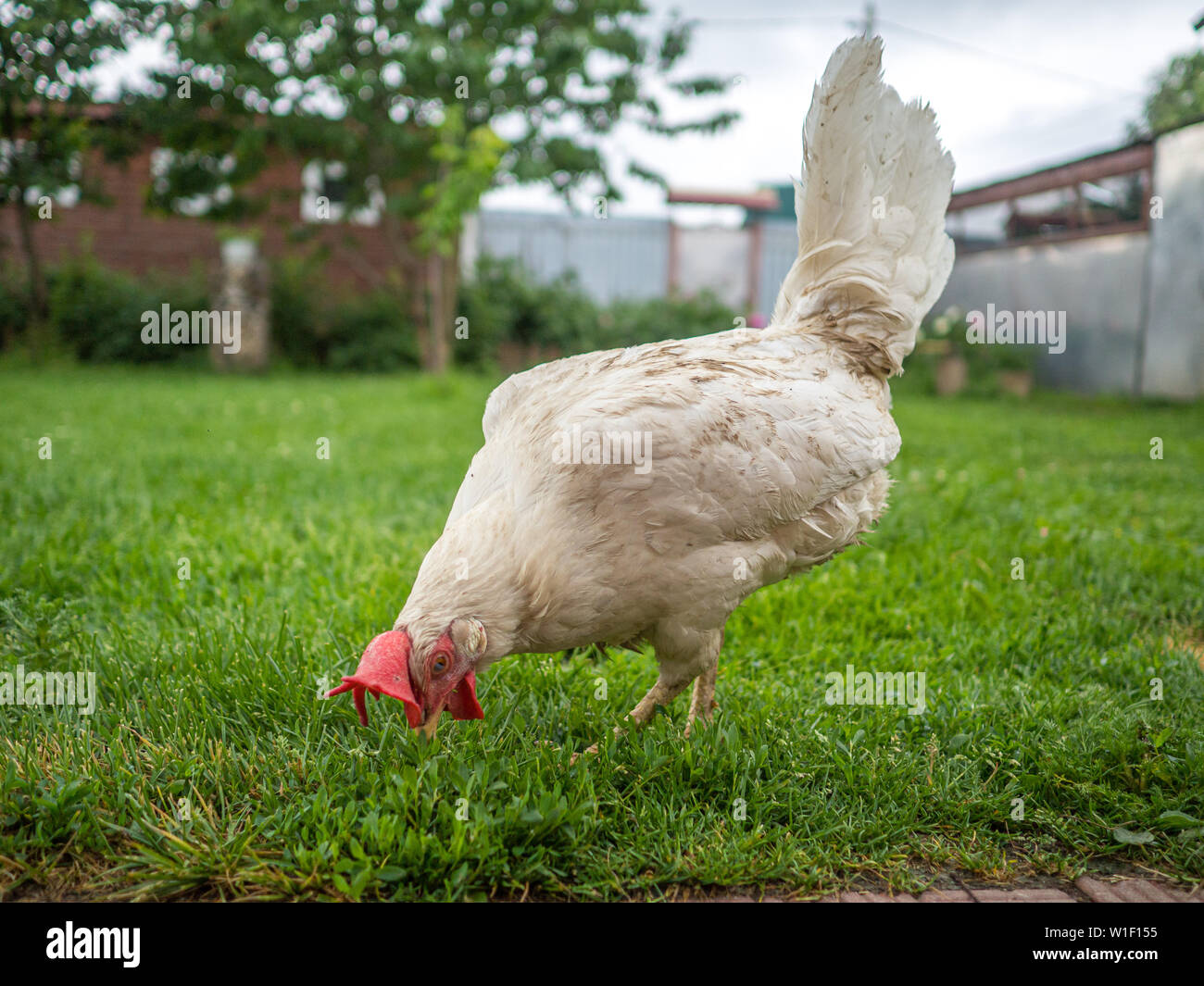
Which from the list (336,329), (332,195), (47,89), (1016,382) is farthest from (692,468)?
(332,195)

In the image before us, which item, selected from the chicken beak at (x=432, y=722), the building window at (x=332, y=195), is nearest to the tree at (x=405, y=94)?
the building window at (x=332, y=195)

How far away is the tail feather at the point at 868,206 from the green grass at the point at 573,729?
4.00ft

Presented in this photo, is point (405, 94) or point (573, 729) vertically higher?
point (405, 94)

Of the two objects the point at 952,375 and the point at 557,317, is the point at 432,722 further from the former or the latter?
the point at 557,317

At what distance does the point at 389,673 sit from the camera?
1.78 m

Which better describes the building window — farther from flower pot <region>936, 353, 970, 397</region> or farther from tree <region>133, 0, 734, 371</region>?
flower pot <region>936, 353, 970, 397</region>

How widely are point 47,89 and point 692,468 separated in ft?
19.3

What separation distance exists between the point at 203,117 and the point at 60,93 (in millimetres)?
7340

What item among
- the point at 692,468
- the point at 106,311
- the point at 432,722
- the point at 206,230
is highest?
the point at 206,230

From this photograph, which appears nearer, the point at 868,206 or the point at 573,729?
the point at 573,729

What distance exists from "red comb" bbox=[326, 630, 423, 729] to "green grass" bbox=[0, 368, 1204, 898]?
326 millimetres

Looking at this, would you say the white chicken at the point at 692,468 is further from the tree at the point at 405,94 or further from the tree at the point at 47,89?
the tree at the point at 405,94

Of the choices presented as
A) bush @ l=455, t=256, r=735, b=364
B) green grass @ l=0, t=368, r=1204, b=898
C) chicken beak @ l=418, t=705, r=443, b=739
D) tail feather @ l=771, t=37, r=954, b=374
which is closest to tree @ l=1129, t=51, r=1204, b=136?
green grass @ l=0, t=368, r=1204, b=898

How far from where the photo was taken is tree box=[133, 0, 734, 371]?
448 inches
